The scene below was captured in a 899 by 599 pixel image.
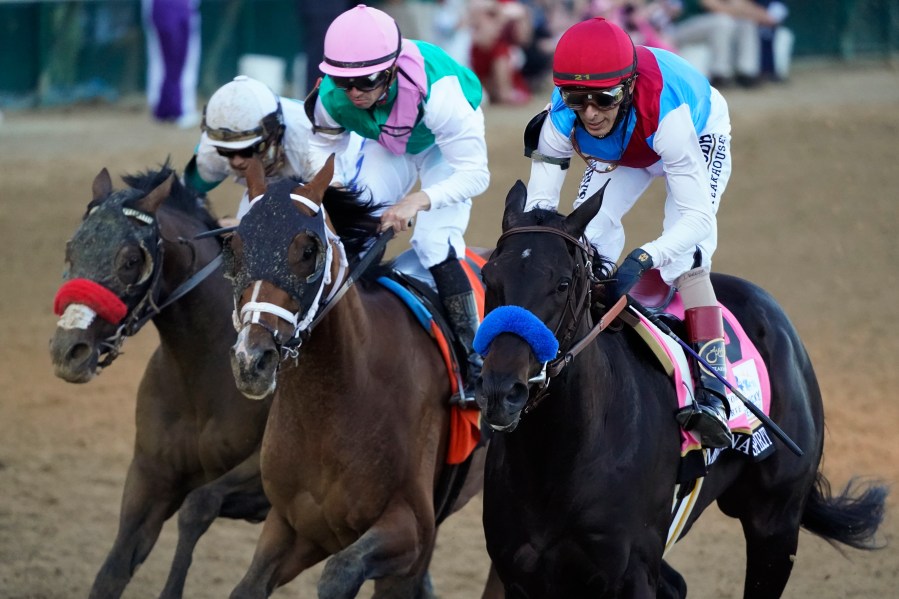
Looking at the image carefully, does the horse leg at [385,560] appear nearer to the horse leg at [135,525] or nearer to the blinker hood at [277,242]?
the blinker hood at [277,242]

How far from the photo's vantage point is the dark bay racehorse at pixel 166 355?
501 centimetres

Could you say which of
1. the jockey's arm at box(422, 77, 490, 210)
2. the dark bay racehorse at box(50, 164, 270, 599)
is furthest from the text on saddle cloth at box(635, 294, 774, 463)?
the dark bay racehorse at box(50, 164, 270, 599)

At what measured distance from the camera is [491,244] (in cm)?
1102

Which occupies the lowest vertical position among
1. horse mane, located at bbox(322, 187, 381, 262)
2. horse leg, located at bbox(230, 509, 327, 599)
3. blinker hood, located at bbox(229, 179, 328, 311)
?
horse leg, located at bbox(230, 509, 327, 599)

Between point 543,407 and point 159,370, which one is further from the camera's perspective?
point 159,370

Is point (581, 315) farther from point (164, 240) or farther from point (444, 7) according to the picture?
point (444, 7)

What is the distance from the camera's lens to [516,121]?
13.4 m

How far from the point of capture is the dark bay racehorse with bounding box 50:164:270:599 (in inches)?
197

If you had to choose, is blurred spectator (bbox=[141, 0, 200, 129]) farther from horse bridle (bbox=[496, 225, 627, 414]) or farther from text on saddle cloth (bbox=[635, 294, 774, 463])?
horse bridle (bbox=[496, 225, 627, 414])

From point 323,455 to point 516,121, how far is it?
9.07 metres

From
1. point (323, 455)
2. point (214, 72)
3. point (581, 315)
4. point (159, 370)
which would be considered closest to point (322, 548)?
point (323, 455)

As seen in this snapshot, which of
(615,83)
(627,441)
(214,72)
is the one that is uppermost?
(615,83)

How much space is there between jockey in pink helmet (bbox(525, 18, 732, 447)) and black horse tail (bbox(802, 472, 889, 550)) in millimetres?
1250

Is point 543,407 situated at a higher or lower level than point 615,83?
lower
